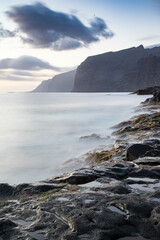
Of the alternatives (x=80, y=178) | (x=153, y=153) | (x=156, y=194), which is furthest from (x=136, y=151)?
(x=156, y=194)

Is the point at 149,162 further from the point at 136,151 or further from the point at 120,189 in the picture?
the point at 120,189

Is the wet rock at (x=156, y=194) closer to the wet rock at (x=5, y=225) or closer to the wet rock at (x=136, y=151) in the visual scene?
the wet rock at (x=5, y=225)

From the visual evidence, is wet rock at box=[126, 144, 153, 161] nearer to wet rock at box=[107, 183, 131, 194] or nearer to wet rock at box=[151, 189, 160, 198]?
wet rock at box=[107, 183, 131, 194]

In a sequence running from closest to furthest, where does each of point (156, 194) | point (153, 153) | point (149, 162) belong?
1. point (156, 194)
2. point (149, 162)
3. point (153, 153)

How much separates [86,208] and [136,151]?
453 centimetres

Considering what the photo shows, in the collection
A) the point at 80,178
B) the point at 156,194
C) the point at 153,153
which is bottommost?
the point at 153,153

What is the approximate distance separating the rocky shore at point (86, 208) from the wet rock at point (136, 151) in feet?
6.15

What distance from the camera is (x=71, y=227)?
3.08 metres

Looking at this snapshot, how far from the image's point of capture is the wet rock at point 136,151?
7.56 m

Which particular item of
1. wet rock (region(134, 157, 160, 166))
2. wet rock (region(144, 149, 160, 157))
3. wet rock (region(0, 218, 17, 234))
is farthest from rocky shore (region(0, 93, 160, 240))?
wet rock (region(144, 149, 160, 157))

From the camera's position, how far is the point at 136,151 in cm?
768

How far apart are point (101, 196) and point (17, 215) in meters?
1.37

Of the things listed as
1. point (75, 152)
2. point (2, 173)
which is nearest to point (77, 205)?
point (2, 173)

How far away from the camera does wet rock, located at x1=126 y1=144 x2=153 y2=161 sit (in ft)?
24.8
